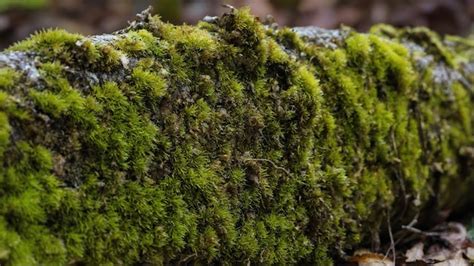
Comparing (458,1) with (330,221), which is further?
(458,1)

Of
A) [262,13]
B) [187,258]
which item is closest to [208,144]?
[187,258]

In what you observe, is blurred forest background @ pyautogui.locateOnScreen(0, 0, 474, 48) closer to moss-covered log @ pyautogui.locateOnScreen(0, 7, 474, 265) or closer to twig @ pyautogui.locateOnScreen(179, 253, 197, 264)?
moss-covered log @ pyautogui.locateOnScreen(0, 7, 474, 265)

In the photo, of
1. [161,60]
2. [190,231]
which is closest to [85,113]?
[161,60]

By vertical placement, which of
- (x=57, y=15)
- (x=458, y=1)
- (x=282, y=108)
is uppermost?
(x=57, y=15)

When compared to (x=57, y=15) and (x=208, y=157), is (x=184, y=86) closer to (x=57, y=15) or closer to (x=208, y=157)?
(x=208, y=157)

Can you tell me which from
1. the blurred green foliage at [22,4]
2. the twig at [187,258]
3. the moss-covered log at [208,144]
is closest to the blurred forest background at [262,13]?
the blurred green foliage at [22,4]

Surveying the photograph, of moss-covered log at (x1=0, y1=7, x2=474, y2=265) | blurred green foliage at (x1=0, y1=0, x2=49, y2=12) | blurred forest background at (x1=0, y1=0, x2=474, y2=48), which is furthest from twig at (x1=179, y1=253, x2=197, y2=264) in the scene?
blurred green foliage at (x1=0, y1=0, x2=49, y2=12)

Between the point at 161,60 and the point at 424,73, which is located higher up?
the point at 424,73
